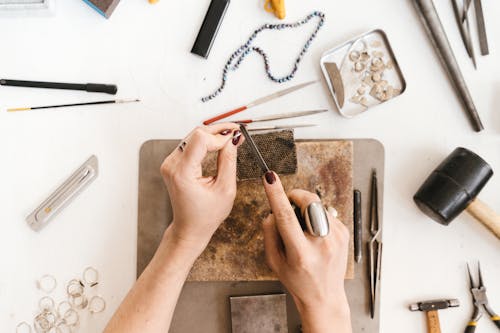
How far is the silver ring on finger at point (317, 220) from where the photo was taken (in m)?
0.79

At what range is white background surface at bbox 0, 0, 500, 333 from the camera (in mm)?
1010

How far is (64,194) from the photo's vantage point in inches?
39.9

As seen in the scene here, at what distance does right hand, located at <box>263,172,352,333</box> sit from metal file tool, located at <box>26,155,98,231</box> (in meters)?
0.43

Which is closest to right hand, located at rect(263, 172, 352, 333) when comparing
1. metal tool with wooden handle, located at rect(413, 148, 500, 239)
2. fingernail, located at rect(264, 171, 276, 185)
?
fingernail, located at rect(264, 171, 276, 185)

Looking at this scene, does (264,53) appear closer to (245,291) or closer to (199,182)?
(199,182)

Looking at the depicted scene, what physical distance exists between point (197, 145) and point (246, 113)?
0.80ft

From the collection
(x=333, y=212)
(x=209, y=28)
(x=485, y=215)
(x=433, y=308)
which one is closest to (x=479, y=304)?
(x=433, y=308)

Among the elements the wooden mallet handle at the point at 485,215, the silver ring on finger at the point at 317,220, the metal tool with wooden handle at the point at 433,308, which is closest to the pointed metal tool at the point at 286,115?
the silver ring on finger at the point at 317,220

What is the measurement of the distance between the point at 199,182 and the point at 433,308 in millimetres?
603

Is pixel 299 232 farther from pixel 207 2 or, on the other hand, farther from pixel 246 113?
pixel 207 2

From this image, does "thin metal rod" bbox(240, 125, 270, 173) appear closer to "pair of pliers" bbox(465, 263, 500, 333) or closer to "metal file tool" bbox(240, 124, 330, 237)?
"metal file tool" bbox(240, 124, 330, 237)

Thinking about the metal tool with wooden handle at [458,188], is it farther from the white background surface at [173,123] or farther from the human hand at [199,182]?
the human hand at [199,182]

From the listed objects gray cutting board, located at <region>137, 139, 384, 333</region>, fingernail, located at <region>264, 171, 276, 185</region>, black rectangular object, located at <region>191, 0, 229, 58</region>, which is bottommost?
gray cutting board, located at <region>137, 139, 384, 333</region>

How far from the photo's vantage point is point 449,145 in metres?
1.01
